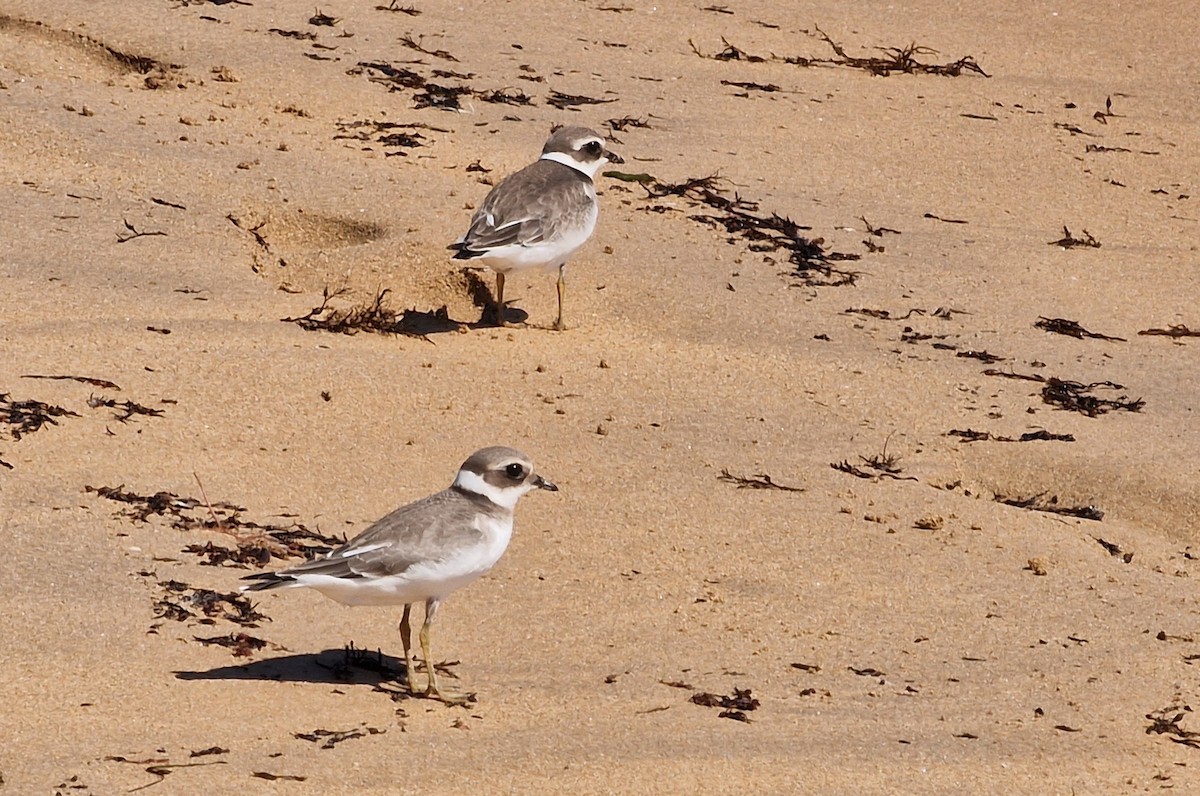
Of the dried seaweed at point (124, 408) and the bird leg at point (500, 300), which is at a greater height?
the bird leg at point (500, 300)

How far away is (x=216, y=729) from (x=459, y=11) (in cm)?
848

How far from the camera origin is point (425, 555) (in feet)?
18.4

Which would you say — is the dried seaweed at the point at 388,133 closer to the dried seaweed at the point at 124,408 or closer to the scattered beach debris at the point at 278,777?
the dried seaweed at the point at 124,408

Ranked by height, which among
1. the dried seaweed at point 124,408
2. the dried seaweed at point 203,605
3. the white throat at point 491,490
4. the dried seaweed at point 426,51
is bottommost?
the dried seaweed at point 203,605

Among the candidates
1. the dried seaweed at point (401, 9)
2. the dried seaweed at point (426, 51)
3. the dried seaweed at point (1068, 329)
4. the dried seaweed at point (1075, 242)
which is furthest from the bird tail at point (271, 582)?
the dried seaweed at point (401, 9)

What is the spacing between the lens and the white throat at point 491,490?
6.03 metres

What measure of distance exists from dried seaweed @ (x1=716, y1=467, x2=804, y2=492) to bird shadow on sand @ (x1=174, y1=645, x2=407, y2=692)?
6.36 ft

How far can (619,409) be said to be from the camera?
7.92 meters

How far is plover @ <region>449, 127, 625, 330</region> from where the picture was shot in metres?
8.73

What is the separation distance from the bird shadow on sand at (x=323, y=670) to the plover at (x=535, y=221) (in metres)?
3.16

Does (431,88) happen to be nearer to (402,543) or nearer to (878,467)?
(878,467)

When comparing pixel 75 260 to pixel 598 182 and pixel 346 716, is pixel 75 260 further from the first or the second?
pixel 346 716

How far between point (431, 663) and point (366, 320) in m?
3.20

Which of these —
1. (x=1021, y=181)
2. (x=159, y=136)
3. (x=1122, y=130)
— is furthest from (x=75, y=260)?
(x=1122, y=130)
